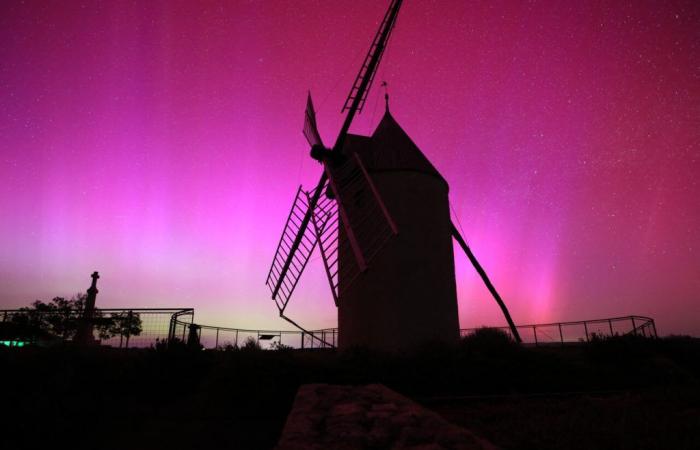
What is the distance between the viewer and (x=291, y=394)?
8328 mm

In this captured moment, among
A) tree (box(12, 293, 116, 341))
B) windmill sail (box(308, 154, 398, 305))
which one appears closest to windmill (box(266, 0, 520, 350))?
windmill sail (box(308, 154, 398, 305))

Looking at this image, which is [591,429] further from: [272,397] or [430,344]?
[430,344]

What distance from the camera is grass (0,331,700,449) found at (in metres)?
5.88

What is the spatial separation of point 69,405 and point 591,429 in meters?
9.31

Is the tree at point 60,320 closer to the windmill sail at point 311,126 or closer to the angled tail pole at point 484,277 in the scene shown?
the windmill sail at point 311,126

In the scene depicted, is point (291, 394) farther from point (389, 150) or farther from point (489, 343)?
point (389, 150)

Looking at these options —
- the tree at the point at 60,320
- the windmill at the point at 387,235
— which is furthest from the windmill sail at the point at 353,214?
the tree at the point at 60,320

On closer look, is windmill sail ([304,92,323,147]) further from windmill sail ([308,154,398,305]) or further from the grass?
the grass

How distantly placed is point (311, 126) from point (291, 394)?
12.5 m

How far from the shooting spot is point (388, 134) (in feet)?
54.5

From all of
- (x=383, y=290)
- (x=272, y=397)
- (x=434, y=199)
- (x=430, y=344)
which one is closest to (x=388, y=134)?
(x=434, y=199)

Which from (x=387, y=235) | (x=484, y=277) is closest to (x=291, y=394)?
(x=387, y=235)

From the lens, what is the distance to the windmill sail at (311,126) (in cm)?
1757

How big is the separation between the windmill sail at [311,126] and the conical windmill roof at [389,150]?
5.07 ft
